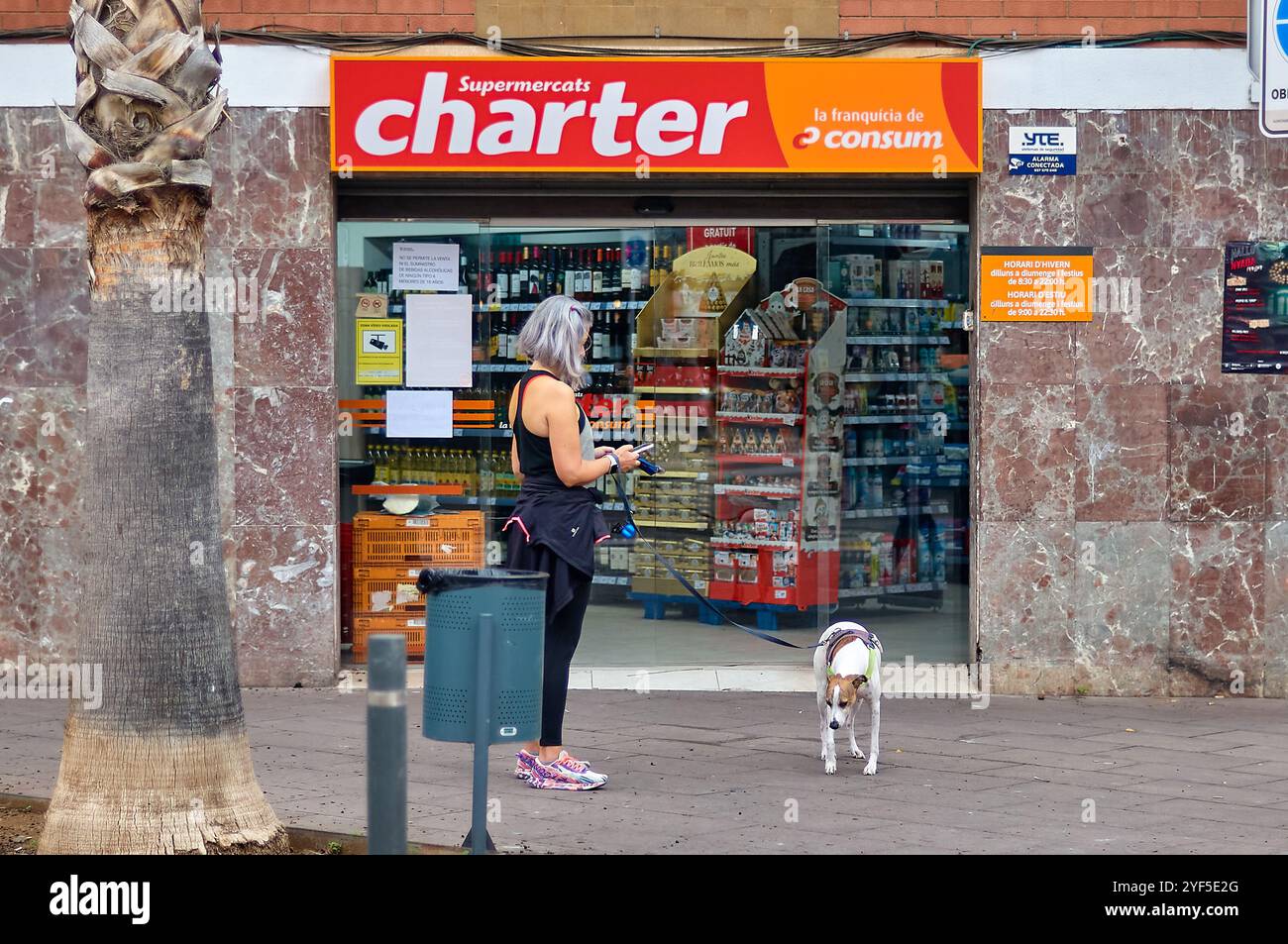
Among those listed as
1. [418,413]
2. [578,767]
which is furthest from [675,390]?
[578,767]

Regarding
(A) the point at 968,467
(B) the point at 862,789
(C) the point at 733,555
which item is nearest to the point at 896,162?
(A) the point at 968,467

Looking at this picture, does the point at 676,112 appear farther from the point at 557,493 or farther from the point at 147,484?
the point at 147,484

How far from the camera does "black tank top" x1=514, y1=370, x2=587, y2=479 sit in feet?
24.7

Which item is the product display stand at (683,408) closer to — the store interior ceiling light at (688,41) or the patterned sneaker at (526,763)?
the store interior ceiling light at (688,41)

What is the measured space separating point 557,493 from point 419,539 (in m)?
3.54

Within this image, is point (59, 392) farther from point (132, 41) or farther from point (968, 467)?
point (968, 467)

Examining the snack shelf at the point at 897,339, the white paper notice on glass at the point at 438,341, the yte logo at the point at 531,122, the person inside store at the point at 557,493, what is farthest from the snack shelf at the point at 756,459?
the person inside store at the point at 557,493

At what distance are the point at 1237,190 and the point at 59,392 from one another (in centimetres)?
733

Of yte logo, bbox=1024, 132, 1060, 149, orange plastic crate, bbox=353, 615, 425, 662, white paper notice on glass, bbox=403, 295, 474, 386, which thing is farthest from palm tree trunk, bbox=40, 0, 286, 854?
yte logo, bbox=1024, 132, 1060, 149

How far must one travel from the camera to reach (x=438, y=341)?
35.7ft

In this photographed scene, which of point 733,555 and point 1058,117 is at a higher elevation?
point 1058,117

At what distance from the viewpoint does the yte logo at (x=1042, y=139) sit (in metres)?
10.2

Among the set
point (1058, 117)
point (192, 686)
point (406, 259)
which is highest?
point (1058, 117)

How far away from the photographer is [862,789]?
767cm
